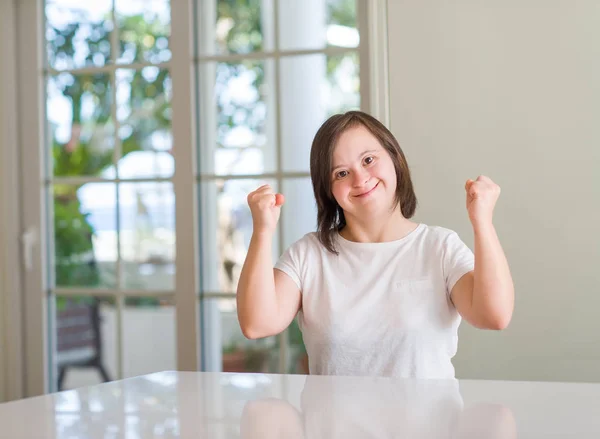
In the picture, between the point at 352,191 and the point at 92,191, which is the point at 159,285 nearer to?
the point at 92,191

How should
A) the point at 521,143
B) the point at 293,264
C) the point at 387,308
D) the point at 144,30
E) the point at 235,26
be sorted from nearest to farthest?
the point at 387,308 < the point at 293,264 < the point at 521,143 < the point at 235,26 < the point at 144,30

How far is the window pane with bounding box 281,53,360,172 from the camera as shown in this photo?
277cm

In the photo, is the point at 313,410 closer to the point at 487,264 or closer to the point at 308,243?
the point at 487,264

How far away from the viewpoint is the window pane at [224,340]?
9.78ft

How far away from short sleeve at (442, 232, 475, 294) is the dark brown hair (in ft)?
0.62

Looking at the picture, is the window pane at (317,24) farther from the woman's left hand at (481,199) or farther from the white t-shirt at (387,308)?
the woman's left hand at (481,199)

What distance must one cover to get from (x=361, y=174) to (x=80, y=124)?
191 cm

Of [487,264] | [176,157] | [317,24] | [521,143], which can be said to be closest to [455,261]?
[487,264]

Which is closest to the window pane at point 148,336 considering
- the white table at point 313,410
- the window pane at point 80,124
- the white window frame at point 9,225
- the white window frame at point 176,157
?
the white window frame at point 176,157

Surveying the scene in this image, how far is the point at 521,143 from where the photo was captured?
7.91 ft

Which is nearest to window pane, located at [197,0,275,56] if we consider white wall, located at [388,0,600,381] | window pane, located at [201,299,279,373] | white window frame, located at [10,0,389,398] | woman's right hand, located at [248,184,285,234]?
white window frame, located at [10,0,389,398]

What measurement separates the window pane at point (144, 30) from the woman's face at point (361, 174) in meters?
1.53

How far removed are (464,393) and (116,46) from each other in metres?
2.52

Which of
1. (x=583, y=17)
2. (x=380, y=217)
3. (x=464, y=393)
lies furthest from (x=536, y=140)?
(x=464, y=393)
